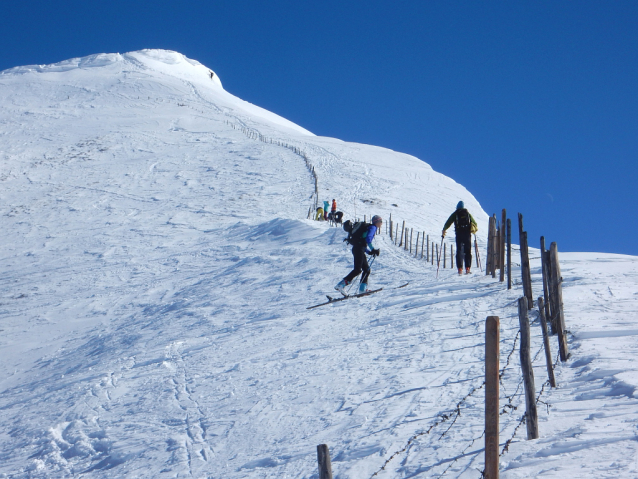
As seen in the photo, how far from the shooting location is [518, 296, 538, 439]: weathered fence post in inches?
188

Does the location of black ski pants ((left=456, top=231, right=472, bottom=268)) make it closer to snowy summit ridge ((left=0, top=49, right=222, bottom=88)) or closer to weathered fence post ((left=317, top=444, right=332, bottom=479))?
weathered fence post ((left=317, top=444, right=332, bottom=479))

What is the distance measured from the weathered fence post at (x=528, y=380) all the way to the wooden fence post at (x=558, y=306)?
7.26 feet

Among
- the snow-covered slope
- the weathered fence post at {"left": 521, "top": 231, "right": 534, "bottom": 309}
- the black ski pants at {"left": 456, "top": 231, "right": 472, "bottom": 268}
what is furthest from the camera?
the black ski pants at {"left": 456, "top": 231, "right": 472, "bottom": 268}

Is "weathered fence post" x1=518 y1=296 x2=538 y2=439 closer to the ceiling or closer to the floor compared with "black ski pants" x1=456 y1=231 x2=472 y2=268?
closer to the floor

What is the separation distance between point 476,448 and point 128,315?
36.5ft

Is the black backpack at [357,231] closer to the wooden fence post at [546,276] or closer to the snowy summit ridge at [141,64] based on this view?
the wooden fence post at [546,276]

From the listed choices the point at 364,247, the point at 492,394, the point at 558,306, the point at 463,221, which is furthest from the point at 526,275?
the point at 492,394

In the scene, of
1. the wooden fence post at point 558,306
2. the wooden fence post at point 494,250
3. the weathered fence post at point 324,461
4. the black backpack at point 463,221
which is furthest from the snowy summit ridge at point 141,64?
the weathered fence post at point 324,461

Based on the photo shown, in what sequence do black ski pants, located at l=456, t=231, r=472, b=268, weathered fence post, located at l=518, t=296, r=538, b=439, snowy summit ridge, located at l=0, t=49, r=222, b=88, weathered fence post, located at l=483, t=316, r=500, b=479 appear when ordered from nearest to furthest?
weathered fence post, located at l=483, t=316, r=500, b=479 < weathered fence post, located at l=518, t=296, r=538, b=439 < black ski pants, located at l=456, t=231, r=472, b=268 < snowy summit ridge, located at l=0, t=49, r=222, b=88

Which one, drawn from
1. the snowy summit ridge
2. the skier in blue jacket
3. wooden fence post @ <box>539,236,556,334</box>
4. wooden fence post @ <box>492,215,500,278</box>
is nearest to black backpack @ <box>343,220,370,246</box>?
the skier in blue jacket

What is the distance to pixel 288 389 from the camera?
7527mm

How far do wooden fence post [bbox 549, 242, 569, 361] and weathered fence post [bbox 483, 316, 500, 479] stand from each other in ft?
11.2

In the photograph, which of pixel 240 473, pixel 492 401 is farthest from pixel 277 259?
pixel 492 401

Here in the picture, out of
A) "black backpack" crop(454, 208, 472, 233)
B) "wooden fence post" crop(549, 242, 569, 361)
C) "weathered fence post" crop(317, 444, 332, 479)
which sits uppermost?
"black backpack" crop(454, 208, 472, 233)
